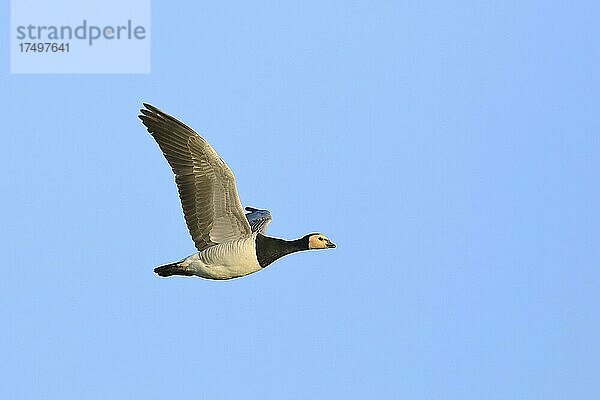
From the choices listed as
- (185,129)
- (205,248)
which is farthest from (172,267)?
(185,129)

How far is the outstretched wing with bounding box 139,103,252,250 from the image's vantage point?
2764 cm

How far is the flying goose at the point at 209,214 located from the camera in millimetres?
27703

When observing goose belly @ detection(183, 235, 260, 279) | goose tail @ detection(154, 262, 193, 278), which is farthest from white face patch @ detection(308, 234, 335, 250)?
goose tail @ detection(154, 262, 193, 278)

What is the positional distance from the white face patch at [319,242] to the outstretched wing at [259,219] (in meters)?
2.70

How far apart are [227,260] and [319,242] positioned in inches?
73.3

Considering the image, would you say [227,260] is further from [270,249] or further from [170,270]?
[170,270]

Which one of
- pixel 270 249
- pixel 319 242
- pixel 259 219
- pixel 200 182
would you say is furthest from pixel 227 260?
pixel 259 219

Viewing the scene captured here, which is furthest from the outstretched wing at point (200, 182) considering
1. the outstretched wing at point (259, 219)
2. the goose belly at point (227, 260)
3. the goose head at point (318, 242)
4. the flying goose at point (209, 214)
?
the outstretched wing at point (259, 219)

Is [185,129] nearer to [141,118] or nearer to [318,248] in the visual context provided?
[141,118]

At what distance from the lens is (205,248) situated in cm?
2844

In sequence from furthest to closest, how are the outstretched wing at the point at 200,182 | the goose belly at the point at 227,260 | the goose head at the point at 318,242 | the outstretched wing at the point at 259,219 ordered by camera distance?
the outstretched wing at the point at 259,219 < the goose head at the point at 318,242 < the goose belly at the point at 227,260 < the outstretched wing at the point at 200,182

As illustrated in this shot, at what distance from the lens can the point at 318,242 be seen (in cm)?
2869

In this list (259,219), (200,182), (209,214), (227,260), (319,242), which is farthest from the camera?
(259,219)

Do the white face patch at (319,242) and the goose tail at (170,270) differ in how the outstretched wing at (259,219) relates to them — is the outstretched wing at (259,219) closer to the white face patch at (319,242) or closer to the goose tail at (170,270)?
the white face patch at (319,242)
